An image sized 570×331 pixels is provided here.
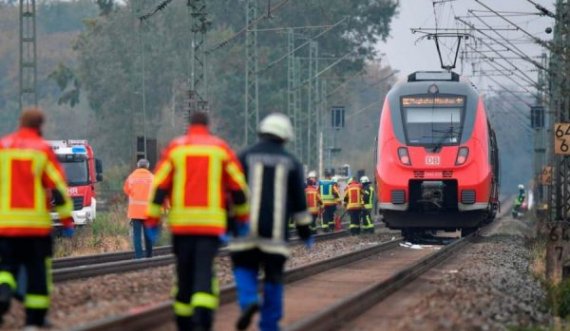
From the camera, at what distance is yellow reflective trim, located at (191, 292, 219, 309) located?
35.5ft

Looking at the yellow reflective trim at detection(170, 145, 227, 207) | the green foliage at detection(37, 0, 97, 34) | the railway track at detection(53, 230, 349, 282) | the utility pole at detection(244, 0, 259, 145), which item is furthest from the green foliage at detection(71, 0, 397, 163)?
the yellow reflective trim at detection(170, 145, 227, 207)

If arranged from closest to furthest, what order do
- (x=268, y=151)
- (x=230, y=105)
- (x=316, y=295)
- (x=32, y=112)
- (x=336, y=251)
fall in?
(x=268, y=151) → (x=32, y=112) → (x=316, y=295) → (x=336, y=251) → (x=230, y=105)

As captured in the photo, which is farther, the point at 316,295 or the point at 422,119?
the point at 422,119

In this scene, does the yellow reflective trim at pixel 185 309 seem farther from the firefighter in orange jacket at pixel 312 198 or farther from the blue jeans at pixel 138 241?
the firefighter in orange jacket at pixel 312 198

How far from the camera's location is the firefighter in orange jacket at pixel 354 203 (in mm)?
36875

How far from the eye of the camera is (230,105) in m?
81.9

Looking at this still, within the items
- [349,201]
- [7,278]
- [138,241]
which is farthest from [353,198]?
[7,278]

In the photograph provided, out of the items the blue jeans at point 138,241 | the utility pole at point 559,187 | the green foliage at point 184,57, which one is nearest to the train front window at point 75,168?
the blue jeans at point 138,241

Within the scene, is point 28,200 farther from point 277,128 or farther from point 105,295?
point 105,295

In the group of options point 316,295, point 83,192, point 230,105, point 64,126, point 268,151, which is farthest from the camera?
point 64,126

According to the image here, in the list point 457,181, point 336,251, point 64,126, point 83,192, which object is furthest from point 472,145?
point 64,126

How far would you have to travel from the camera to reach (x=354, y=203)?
37.0 metres

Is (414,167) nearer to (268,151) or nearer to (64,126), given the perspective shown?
(268,151)

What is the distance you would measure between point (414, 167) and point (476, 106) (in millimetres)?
2013
